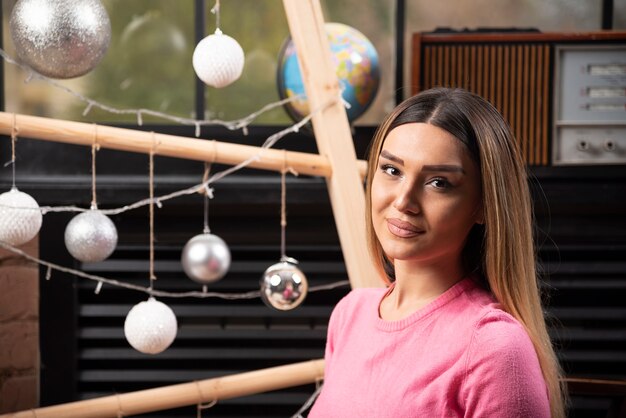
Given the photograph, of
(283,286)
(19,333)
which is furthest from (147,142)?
(19,333)

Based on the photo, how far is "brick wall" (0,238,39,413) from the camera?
→ 9.08ft

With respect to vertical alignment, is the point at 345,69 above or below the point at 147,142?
above

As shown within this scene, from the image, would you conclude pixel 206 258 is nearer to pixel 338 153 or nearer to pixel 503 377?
pixel 338 153

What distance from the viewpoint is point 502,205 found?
1.16 m

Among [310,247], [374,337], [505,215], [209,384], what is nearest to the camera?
[505,215]

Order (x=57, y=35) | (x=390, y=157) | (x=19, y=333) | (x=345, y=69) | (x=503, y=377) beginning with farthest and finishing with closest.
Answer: (x=19, y=333) → (x=345, y=69) → (x=57, y=35) → (x=390, y=157) → (x=503, y=377)

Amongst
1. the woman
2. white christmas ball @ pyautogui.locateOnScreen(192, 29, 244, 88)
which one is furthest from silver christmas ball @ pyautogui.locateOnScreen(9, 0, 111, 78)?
the woman

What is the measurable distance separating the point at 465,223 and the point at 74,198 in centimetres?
179

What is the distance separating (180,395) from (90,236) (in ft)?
1.38

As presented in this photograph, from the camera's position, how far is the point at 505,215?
1.17 meters

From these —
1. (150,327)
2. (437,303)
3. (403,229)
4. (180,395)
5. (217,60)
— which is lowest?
(180,395)

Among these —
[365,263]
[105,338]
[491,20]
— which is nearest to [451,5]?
[491,20]

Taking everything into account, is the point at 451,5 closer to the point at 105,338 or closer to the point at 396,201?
the point at 105,338

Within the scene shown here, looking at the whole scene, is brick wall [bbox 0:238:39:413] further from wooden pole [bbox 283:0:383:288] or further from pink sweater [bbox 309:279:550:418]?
pink sweater [bbox 309:279:550:418]
